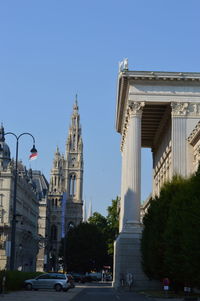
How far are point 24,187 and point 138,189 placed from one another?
77.5 metres

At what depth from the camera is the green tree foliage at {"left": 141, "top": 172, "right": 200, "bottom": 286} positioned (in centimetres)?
3491

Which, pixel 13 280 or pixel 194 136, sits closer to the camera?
pixel 13 280

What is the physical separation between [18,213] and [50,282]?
61237 millimetres

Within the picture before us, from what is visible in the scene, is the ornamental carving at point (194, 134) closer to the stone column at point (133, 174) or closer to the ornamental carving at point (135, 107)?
the stone column at point (133, 174)

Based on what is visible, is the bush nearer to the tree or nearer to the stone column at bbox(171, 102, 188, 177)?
the stone column at bbox(171, 102, 188, 177)

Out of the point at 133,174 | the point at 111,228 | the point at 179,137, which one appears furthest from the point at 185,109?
the point at 111,228

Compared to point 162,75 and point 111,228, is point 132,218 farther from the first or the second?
point 111,228

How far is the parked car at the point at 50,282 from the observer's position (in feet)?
178

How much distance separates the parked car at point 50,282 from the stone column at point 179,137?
50.0 feet

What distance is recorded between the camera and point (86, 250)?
417 ft

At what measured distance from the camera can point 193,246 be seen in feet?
113

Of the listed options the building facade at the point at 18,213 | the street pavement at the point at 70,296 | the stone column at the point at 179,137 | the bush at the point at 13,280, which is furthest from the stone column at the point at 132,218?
the building facade at the point at 18,213

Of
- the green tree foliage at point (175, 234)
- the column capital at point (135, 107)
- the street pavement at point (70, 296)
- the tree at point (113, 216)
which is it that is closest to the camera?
the green tree foliage at point (175, 234)

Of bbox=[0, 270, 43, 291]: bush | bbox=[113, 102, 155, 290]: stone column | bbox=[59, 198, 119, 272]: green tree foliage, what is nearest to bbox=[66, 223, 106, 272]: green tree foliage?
bbox=[59, 198, 119, 272]: green tree foliage
